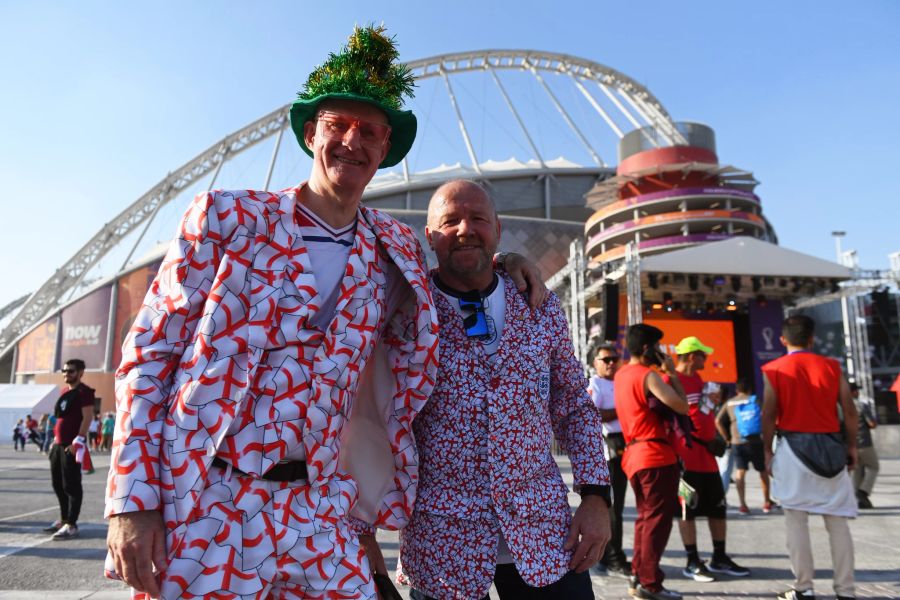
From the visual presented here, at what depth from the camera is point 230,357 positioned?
1.54m

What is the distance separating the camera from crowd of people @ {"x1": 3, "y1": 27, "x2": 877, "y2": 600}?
1.47 meters

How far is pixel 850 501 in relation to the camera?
418cm

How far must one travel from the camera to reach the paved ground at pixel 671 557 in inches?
171

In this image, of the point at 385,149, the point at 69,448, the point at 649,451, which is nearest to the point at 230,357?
the point at 385,149

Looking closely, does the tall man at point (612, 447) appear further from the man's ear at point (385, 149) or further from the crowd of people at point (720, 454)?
the man's ear at point (385, 149)

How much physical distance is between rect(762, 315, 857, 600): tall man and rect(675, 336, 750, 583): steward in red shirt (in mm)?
623

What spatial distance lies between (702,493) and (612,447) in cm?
91

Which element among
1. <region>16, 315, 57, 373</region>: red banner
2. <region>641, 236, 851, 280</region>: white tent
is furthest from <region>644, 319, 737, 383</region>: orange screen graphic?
<region>16, 315, 57, 373</region>: red banner

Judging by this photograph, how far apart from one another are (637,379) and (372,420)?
306 centimetres

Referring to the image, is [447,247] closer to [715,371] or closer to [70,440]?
[70,440]

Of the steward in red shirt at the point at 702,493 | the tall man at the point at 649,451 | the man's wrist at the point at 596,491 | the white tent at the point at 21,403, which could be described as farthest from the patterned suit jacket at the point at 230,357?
the white tent at the point at 21,403

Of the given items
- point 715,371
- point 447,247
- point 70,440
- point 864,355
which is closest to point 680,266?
point 715,371

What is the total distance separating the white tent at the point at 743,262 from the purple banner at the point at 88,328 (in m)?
33.3

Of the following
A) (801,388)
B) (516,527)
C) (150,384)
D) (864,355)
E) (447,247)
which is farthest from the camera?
(864,355)
